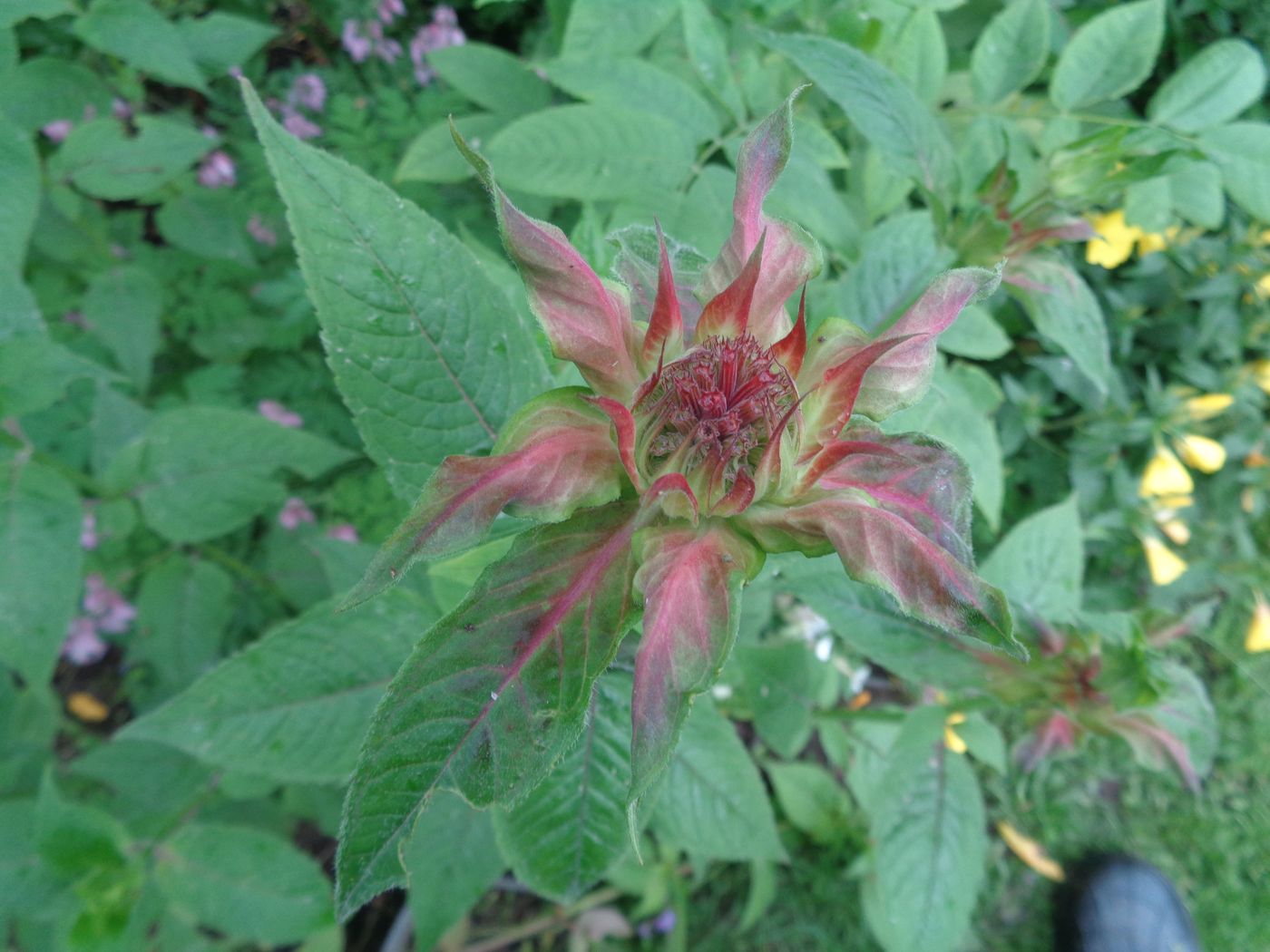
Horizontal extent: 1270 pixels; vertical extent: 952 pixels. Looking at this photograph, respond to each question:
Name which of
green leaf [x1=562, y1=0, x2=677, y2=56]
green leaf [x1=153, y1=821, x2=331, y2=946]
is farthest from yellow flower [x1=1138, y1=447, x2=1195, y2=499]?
green leaf [x1=153, y1=821, x2=331, y2=946]

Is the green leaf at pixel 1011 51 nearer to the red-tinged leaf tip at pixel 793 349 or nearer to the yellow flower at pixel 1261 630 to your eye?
the red-tinged leaf tip at pixel 793 349

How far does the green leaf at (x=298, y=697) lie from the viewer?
3.53ft

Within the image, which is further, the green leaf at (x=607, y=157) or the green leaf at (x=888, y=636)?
the green leaf at (x=607, y=157)

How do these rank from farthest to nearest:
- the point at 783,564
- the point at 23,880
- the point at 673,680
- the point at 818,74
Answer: the point at 23,880 < the point at 818,74 < the point at 783,564 < the point at 673,680

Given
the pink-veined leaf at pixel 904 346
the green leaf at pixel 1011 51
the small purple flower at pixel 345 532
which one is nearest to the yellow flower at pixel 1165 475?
the green leaf at pixel 1011 51

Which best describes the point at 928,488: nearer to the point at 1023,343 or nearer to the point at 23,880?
the point at 23,880

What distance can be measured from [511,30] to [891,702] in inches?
97.3

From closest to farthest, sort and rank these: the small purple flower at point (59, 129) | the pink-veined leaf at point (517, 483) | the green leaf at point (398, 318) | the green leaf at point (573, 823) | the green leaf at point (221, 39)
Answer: the pink-veined leaf at point (517, 483), the green leaf at point (398, 318), the green leaf at point (573, 823), the green leaf at point (221, 39), the small purple flower at point (59, 129)

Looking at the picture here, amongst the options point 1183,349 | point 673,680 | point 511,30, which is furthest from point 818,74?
point 1183,349

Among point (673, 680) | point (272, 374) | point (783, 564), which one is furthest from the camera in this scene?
point (272, 374)

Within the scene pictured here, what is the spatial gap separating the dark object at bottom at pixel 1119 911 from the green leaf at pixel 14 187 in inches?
129

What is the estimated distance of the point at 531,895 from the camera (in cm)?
232

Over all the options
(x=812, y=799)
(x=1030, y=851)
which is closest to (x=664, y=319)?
(x=812, y=799)

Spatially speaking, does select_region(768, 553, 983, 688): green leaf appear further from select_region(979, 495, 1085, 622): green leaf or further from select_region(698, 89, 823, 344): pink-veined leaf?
select_region(698, 89, 823, 344): pink-veined leaf
